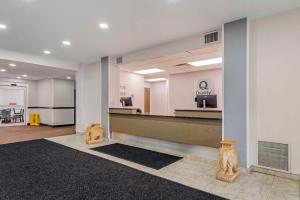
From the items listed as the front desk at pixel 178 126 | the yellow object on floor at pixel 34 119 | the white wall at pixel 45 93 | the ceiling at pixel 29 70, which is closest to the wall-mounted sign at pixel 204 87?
the front desk at pixel 178 126

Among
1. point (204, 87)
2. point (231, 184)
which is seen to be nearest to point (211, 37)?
point (231, 184)

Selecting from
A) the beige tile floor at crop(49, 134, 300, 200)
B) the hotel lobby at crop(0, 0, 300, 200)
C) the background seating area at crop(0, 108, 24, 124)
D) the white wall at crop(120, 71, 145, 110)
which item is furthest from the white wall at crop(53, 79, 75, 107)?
the beige tile floor at crop(49, 134, 300, 200)

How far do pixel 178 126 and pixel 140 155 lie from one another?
1.19m

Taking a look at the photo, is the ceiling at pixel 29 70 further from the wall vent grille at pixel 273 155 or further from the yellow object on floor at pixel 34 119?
the wall vent grille at pixel 273 155

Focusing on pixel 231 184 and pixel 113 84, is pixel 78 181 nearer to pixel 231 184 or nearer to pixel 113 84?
pixel 231 184

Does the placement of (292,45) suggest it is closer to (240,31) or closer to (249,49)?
(249,49)

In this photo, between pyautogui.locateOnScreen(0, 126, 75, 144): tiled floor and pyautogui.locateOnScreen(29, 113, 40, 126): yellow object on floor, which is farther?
pyautogui.locateOnScreen(29, 113, 40, 126): yellow object on floor

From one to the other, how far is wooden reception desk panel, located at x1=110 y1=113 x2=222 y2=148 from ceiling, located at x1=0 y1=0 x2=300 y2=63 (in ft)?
6.59

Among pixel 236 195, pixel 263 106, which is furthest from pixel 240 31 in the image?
pixel 236 195

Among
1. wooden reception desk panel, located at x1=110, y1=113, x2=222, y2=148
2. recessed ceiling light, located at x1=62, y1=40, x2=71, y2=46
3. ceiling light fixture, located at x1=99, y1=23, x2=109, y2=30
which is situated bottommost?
wooden reception desk panel, located at x1=110, y1=113, x2=222, y2=148

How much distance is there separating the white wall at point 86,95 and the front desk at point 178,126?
156 cm

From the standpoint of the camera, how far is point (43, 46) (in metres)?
4.77

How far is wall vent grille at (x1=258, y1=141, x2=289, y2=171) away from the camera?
294 cm

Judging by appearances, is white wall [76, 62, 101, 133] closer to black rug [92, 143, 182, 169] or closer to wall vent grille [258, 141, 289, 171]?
black rug [92, 143, 182, 169]
